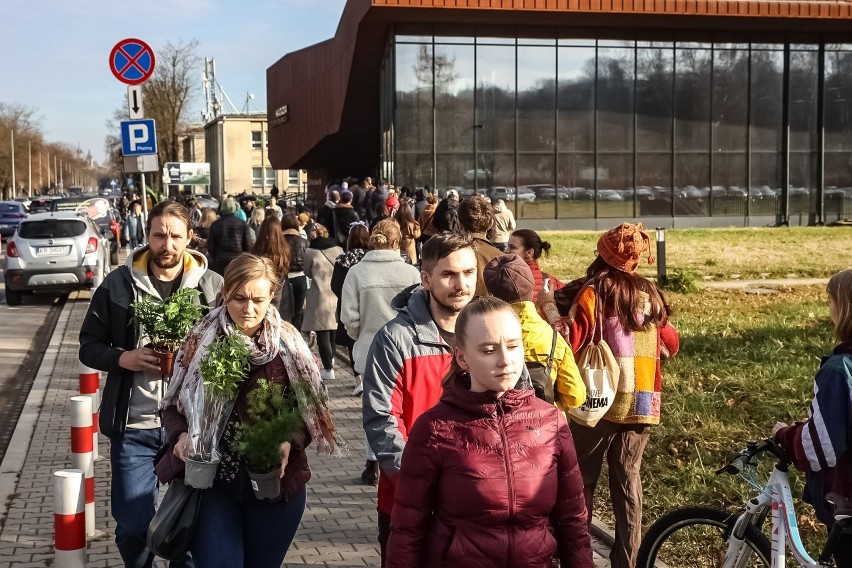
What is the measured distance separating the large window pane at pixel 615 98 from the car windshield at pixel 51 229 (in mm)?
19086

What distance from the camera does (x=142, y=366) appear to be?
4.79 metres

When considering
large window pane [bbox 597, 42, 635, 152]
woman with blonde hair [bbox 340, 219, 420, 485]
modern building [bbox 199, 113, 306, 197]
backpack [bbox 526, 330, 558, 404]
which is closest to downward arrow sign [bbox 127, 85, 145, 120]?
woman with blonde hair [bbox 340, 219, 420, 485]

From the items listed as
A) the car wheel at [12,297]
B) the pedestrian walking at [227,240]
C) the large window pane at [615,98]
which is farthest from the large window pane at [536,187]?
the pedestrian walking at [227,240]

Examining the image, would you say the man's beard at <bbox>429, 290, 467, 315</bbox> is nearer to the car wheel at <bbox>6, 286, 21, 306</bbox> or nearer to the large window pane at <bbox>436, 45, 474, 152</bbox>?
the car wheel at <bbox>6, 286, 21, 306</bbox>

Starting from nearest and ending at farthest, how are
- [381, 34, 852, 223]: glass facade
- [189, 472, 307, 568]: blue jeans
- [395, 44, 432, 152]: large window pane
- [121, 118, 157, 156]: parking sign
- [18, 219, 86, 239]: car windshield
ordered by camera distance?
[189, 472, 307, 568]: blue jeans → [121, 118, 157, 156]: parking sign → [18, 219, 86, 239]: car windshield → [395, 44, 432, 152]: large window pane → [381, 34, 852, 223]: glass facade

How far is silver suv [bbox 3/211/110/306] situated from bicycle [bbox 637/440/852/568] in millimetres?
18305

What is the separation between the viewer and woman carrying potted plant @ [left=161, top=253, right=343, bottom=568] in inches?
162

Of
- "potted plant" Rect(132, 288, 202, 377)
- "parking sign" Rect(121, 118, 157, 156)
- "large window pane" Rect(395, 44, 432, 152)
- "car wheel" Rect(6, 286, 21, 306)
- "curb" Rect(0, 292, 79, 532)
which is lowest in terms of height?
"curb" Rect(0, 292, 79, 532)

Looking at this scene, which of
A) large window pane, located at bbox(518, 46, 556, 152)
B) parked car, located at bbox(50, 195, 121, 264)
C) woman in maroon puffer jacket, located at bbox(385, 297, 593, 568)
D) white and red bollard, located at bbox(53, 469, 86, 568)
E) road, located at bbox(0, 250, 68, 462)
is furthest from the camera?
large window pane, located at bbox(518, 46, 556, 152)

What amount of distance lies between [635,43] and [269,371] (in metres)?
33.4

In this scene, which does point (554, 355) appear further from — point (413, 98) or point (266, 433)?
point (413, 98)

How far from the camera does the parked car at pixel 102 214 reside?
33269 mm

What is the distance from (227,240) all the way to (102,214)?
25.5m

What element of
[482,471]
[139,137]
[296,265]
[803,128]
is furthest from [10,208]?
[482,471]
